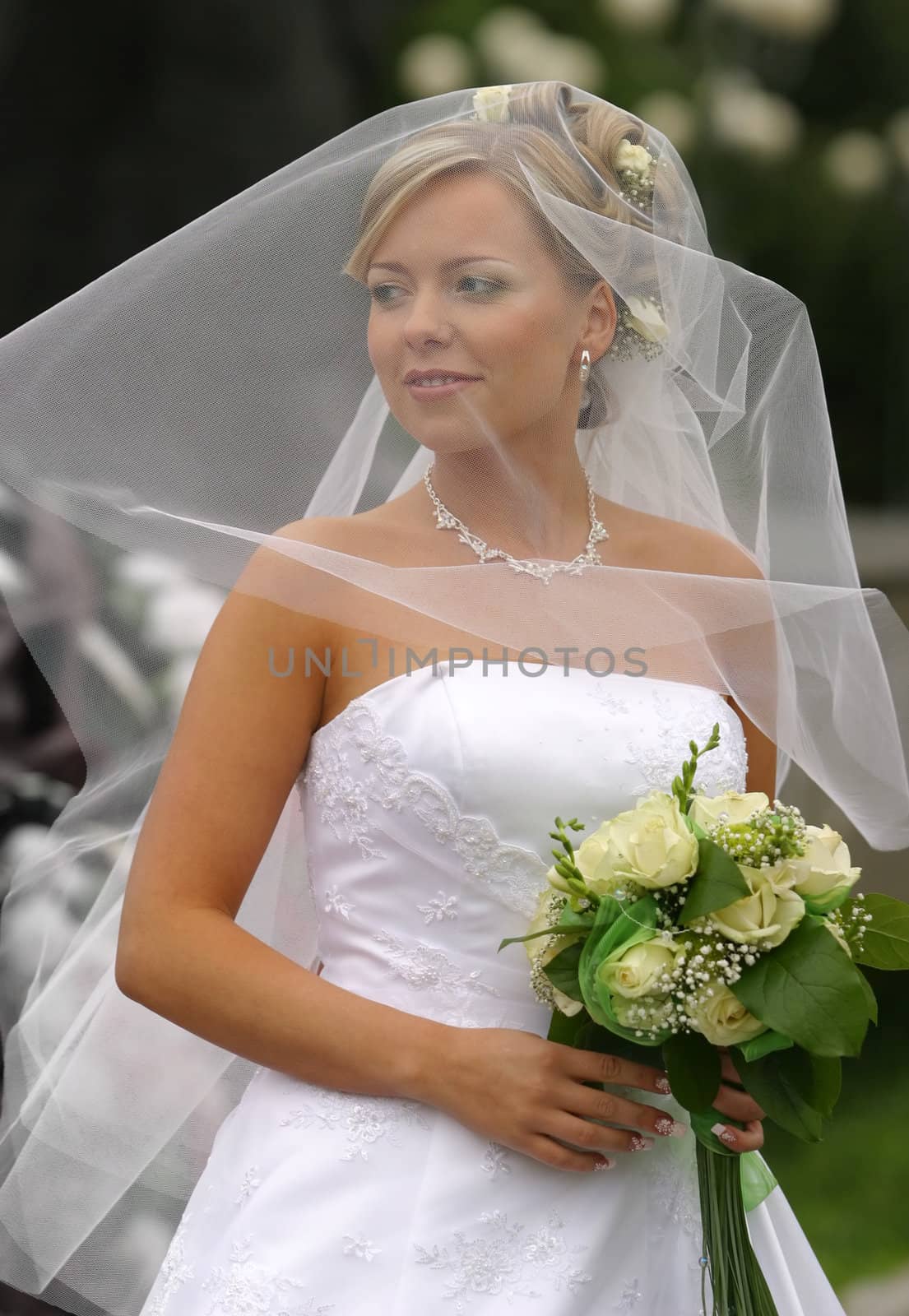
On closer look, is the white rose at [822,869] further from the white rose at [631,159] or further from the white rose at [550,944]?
the white rose at [631,159]

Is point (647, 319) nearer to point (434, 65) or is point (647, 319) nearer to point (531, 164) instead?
point (531, 164)

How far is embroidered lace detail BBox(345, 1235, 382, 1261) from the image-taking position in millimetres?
1919

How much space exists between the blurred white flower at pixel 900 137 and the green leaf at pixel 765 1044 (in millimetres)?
4661

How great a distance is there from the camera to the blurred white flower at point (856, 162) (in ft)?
18.3

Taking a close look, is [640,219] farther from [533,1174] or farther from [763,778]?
[533,1174]

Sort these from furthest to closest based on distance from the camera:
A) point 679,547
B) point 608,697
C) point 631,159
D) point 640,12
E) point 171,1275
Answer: point 640,12 < point 679,547 < point 631,159 < point 608,697 < point 171,1275

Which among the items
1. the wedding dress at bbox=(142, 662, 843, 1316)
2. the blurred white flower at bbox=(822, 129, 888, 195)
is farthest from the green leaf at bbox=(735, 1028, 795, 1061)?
the blurred white flower at bbox=(822, 129, 888, 195)

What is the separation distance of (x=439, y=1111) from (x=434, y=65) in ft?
11.9

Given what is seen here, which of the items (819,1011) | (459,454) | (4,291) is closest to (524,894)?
(819,1011)

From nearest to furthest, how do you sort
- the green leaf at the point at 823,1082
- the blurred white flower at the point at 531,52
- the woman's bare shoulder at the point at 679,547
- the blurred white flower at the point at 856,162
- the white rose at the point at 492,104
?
the green leaf at the point at 823,1082 → the white rose at the point at 492,104 → the woman's bare shoulder at the point at 679,547 → the blurred white flower at the point at 531,52 → the blurred white flower at the point at 856,162

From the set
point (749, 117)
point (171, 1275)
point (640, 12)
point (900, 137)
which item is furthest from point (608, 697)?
point (900, 137)

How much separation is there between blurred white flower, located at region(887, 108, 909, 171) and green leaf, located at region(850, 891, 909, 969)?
4394mm

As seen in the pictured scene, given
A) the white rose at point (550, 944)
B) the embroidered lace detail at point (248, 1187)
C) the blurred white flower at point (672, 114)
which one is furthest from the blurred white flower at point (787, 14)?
the embroidered lace detail at point (248, 1187)

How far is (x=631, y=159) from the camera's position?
7.39 feet
